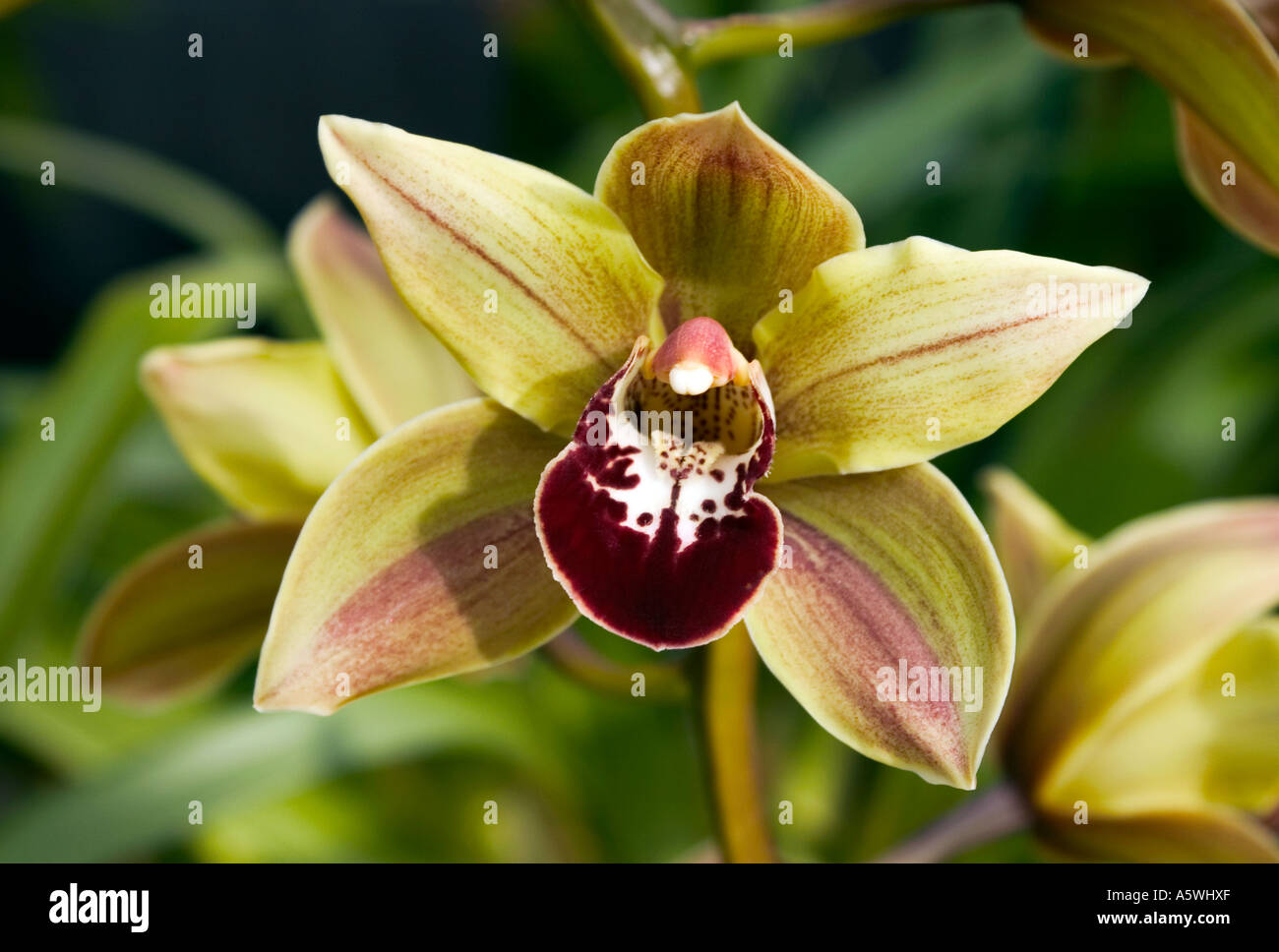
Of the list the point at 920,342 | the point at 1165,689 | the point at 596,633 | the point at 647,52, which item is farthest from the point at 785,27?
the point at 596,633

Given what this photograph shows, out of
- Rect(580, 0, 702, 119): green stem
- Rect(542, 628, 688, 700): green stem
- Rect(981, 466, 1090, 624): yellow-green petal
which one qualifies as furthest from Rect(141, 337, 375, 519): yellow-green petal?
Rect(981, 466, 1090, 624): yellow-green petal

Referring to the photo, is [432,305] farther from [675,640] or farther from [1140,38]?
[1140,38]

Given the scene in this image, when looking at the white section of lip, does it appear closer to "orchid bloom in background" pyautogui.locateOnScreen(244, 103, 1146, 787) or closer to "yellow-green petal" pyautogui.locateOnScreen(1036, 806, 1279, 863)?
"orchid bloom in background" pyautogui.locateOnScreen(244, 103, 1146, 787)

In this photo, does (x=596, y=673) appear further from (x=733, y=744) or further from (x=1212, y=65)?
(x=1212, y=65)

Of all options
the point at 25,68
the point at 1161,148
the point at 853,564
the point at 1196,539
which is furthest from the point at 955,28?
the point at 25,68

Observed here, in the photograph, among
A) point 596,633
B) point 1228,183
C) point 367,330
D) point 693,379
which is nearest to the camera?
point 693,379

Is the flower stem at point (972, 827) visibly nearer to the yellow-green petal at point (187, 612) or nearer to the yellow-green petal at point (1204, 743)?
the yellow-green petal at point (1204, 743)
